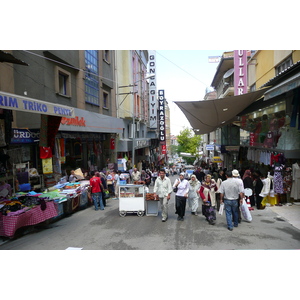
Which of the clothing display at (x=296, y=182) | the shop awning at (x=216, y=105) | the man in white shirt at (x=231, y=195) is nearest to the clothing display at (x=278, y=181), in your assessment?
the clothing display at (x=296, y=182)

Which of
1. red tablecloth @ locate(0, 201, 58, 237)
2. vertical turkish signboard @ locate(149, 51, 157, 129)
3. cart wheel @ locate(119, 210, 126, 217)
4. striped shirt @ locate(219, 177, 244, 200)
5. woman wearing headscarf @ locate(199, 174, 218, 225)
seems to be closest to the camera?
red tablecloth @ locate(0, 201, 58, 237)

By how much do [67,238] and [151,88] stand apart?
29.6 meters

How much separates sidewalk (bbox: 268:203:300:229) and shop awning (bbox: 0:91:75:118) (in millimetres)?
7332

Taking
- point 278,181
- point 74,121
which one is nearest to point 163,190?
point 278,181

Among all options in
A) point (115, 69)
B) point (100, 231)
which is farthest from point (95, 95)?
point (100, 231)

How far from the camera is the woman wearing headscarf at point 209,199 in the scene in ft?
25.9

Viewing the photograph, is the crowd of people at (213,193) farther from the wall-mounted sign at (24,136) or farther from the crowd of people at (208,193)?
the wall-mounted sign at (24,136)

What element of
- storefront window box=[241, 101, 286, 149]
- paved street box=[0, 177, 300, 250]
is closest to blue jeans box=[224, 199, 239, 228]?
paved street box=[0, 177, 300, 250]

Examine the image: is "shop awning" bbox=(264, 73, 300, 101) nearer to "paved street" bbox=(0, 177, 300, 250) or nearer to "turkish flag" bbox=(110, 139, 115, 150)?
"paved street" bbox=(0, 177, 300, 250)

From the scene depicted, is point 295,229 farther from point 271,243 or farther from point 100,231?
point 100,231

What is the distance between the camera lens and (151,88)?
3447cm

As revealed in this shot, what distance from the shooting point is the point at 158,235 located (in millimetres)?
Result: 6695

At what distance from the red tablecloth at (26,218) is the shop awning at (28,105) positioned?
2613 mm

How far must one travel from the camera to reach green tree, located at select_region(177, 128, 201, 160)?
6488 cm
